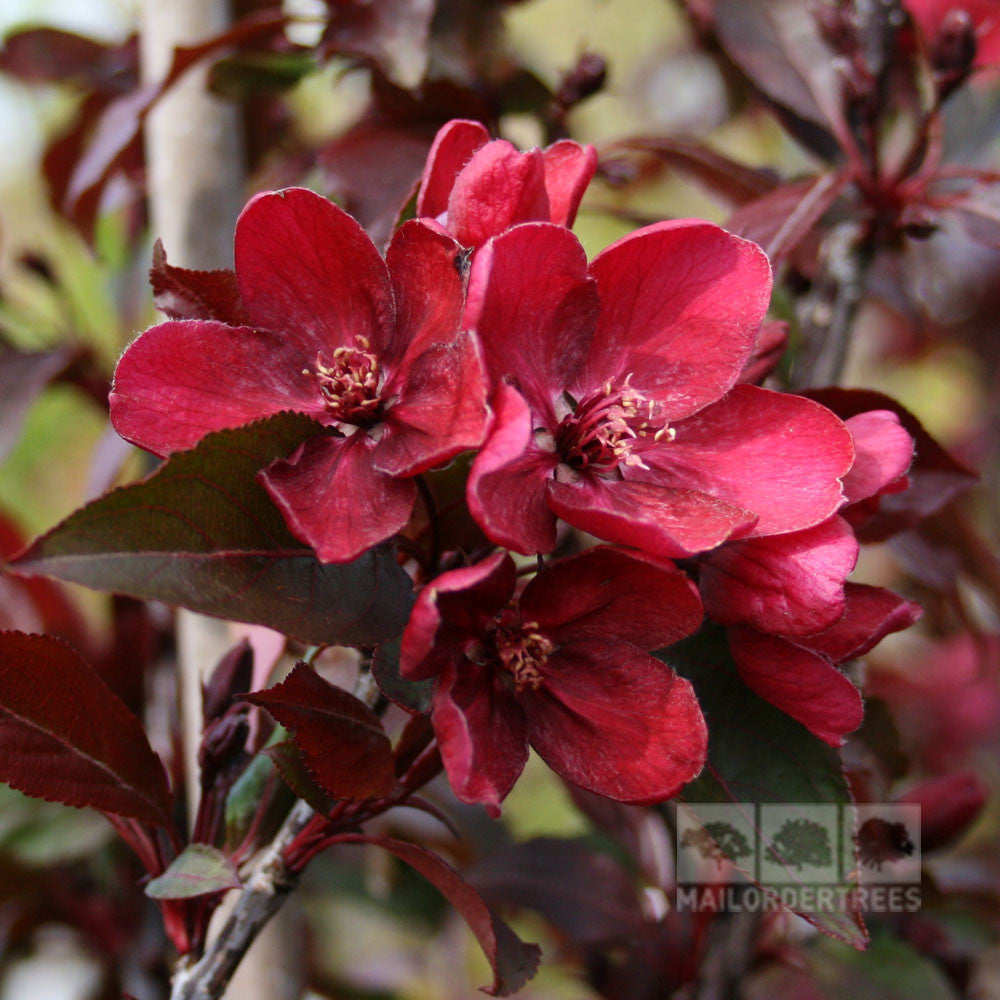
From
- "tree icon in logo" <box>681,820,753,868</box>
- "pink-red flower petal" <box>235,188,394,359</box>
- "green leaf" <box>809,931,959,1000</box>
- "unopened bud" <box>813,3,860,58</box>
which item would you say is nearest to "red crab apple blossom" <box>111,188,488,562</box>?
"pink-red flower petal" <box>235,188,394,359</box>

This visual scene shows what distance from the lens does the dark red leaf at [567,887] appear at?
3.92ft

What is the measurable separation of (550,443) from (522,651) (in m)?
0.15

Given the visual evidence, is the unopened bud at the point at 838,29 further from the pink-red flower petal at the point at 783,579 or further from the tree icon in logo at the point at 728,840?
the tree icon in logo at the point at 728,840

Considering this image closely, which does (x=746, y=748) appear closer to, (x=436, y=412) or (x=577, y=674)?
(x=577, y=674)

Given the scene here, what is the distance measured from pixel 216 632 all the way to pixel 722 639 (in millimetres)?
593

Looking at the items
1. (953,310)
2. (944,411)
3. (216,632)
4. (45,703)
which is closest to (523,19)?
(944,411)

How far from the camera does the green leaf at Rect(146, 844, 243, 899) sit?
678 millimetres

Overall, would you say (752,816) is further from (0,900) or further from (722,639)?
(0,900)

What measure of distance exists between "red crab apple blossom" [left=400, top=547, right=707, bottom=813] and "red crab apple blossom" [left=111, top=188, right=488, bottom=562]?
0.29 ft

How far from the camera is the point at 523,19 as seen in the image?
15.2 feet

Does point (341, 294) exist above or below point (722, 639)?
above

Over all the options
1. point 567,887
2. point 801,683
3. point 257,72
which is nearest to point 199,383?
point 801,683

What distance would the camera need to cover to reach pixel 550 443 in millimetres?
728

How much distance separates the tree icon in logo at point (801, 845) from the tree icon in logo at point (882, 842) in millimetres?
240
